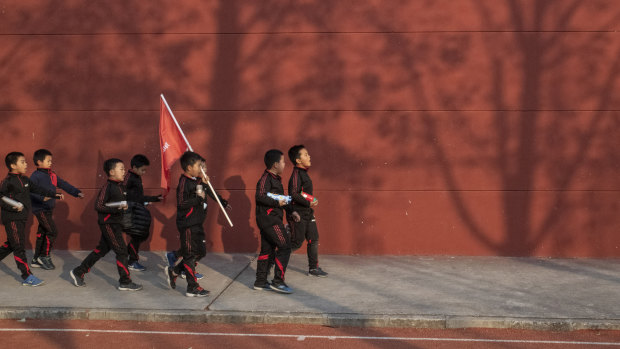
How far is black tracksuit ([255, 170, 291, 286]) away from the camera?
8695mm

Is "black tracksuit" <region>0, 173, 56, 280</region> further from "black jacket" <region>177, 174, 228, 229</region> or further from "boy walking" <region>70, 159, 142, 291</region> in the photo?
"black jacket" <region>177, 174, 228, 229</region>

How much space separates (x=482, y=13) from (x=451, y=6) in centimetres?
47

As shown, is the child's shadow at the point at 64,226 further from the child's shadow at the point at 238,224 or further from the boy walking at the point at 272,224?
the boy walking at the point at 272,224

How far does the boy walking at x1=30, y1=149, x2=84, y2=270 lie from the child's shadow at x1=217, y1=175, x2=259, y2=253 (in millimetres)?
2380

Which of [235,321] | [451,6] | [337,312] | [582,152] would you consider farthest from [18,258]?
[582,152]

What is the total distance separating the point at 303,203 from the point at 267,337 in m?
2.30

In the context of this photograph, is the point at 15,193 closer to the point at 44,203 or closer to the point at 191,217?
the point at 44,203

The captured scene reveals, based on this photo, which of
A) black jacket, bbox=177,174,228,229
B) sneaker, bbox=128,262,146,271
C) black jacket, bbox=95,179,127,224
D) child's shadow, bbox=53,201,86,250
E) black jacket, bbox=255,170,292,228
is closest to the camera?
black jacket, bbox=177,174,228,229

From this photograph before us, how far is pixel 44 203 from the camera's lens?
10156 mm

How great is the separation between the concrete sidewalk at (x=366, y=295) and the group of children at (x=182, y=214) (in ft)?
0.85

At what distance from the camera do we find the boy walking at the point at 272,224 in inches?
342

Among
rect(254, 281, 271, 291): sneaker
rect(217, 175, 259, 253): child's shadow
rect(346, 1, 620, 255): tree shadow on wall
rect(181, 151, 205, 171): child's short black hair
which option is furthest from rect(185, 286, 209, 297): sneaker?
rect(346, 1, 620, 255): tree shadow on wall

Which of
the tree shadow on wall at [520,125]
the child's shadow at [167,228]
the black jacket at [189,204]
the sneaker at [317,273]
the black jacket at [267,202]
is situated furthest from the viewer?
the child's shadow at [167,228]

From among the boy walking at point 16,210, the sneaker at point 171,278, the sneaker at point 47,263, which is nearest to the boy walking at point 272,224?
the sneaker at point 171,278
